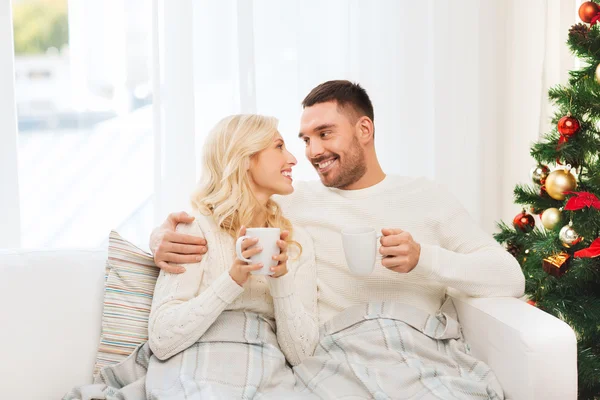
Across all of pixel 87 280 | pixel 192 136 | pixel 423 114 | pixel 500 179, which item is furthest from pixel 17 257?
pixel 500 179

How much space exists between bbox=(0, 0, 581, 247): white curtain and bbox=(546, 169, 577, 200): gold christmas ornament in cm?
86

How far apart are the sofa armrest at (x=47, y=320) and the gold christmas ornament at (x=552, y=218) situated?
1.44 m

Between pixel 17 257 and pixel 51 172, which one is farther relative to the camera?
pixel 51 172

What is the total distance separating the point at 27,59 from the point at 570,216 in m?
2.15

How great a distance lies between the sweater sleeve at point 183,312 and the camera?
1724 millimetres

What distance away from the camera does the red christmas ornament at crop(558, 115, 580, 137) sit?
231 centimetres

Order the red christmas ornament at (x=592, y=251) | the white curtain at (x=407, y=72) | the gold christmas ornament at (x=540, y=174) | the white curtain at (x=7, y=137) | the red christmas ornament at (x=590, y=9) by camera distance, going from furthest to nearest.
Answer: the white curtain at (x=407, y=72)
the white curtain at (x=7, y=137)
the gold christmas ornament at (x=540, y=174)
the red christmas ornament at (x=590, y=9)
the red christmas ornament at (x=592, y=251)

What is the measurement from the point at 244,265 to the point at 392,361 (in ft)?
1.52

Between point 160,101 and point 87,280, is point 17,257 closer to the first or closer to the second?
point 87,280

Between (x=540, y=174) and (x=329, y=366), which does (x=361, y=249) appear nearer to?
(x=329, y=366)

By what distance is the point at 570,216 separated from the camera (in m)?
2.34

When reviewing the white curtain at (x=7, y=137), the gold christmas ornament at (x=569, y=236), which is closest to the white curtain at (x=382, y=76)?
the white curtain at (x=7, y=137)

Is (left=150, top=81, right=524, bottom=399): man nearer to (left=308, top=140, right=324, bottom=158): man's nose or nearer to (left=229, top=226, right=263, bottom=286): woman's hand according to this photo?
(left=308, top=140, right=324, bottom=158): man's nose

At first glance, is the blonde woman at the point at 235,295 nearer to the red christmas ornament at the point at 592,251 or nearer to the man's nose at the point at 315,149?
the man's nose at the point at 315,149
